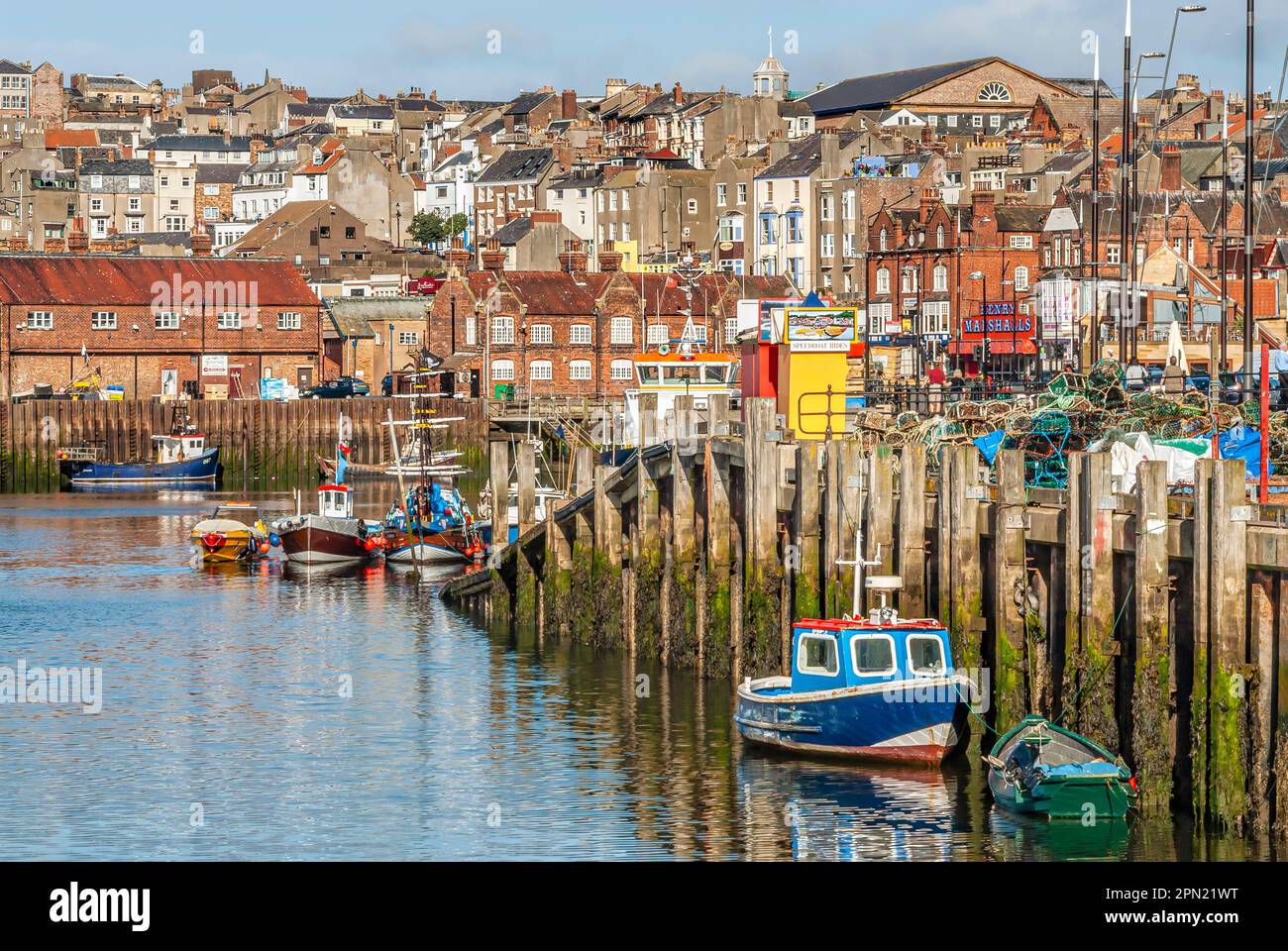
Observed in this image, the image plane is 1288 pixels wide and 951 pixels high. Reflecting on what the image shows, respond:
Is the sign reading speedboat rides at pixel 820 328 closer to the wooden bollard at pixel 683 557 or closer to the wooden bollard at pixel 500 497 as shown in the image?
the wooden bollard at pixel 683 557

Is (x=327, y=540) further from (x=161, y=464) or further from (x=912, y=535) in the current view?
(x=912, y=535)

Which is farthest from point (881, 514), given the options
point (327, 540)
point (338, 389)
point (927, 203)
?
point (927, 203)

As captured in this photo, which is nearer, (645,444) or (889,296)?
(645,444)

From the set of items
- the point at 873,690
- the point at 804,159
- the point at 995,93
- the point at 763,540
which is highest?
the point at 995,93

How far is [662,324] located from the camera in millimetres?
115625

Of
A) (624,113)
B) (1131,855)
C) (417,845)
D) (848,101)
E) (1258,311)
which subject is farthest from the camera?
(624,113)

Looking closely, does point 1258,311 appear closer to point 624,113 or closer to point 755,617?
point 755,617

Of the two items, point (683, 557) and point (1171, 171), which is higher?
point (1171, 171)

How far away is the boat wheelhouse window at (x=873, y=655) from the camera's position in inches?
1234

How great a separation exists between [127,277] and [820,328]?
75.0m

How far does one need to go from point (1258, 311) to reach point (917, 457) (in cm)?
6398

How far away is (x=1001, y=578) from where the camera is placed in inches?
1188

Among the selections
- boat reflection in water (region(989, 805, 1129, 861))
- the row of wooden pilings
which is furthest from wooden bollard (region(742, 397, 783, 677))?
boat reflection in water (region(989, 805, 1129, 861))
